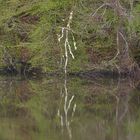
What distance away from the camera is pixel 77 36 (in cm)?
1617

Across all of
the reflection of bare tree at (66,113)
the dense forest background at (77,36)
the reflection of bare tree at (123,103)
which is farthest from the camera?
the dense forest background at (77,36)

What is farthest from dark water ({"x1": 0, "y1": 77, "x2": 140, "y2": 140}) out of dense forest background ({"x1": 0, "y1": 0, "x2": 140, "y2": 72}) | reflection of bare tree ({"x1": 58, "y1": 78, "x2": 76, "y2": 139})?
dense forest background ({"x1": 0, "y1": 0, "x2": 140, "y2": 72})

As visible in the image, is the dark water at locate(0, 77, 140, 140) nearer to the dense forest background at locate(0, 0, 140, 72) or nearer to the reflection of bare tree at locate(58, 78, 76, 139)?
the reflection of bare tree at locate(58, 78, 76, 139)

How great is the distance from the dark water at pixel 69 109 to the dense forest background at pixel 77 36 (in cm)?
77

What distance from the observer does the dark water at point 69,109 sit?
355 inches

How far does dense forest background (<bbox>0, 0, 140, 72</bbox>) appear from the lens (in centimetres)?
1552

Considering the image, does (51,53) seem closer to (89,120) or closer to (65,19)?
(65,19)

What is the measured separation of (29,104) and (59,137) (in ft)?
10.4

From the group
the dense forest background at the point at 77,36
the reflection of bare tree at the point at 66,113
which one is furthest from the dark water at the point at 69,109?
the dense forest background at the point at 77,36

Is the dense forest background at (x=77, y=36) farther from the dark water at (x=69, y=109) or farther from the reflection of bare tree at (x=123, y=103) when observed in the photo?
the reflection of bare tree at (x=123, y=103)

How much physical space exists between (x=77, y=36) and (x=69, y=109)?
5.37 metres

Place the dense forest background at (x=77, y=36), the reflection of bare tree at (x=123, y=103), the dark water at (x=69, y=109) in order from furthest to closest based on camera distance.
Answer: the dense forest background at (x=77, y=36)
the reflection of bare tree at (x=123, y=103)
the dark water at (x=69, y=109)

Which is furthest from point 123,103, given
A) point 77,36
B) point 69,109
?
point 77,36

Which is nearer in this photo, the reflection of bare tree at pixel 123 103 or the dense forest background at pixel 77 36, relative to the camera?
the reflection of bare tree at pixel 123 103
